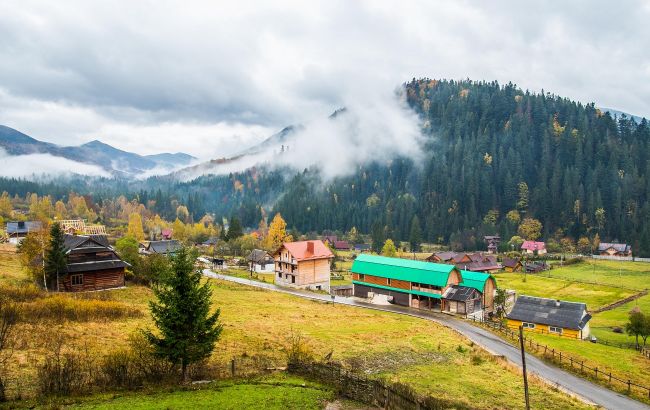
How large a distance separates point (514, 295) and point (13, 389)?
232 ft

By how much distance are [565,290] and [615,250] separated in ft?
240

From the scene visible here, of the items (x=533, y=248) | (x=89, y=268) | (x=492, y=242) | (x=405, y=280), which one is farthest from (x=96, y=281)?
(x=492, y=242)

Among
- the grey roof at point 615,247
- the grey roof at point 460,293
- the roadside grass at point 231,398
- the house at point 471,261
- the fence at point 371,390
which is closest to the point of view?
the fence at point 371,390

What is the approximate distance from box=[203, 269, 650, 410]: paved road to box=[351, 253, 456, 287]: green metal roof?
476 centimetres

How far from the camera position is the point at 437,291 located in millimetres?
62688

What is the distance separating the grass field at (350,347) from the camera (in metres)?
25.4

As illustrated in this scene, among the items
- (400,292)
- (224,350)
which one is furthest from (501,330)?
(224,350)

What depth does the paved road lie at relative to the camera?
30109 mm

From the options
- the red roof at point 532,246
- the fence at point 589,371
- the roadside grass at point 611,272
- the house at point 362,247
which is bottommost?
the roadside grass at point 611,272

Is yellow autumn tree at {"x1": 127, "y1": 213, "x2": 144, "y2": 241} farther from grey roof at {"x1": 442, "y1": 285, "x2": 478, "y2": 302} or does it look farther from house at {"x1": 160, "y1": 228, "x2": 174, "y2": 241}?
grey roof at {"x1": 442, "y1": 285, "x2": 478, "y2": 302}

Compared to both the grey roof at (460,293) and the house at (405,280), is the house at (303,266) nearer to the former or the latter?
the house at (405,280)

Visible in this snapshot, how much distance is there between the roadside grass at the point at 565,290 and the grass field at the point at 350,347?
43090 millimetres

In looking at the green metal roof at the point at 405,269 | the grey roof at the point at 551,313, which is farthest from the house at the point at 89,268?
the grey roof at the point at 551,313

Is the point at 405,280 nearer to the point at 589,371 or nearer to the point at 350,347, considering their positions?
the point at 589,371
